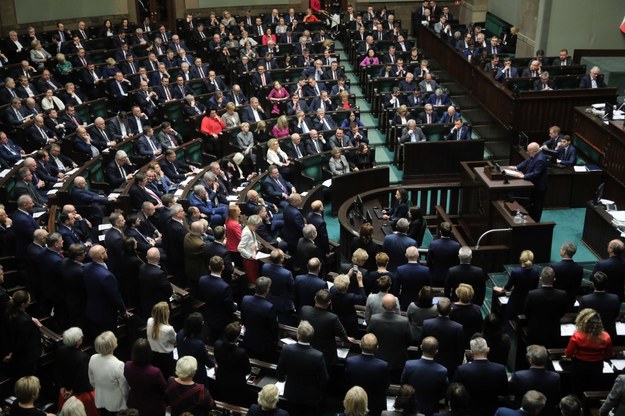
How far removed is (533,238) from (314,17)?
11.8m

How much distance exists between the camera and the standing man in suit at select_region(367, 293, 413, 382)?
6.06 meters

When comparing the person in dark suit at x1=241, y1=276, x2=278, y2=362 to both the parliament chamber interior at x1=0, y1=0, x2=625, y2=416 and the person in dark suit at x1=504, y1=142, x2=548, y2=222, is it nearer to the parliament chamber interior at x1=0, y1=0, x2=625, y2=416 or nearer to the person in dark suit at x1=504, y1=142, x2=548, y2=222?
the parliament chamber interior at x1=0, y1=0, x2=625, y2=416

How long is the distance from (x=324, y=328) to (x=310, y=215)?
2739 mm

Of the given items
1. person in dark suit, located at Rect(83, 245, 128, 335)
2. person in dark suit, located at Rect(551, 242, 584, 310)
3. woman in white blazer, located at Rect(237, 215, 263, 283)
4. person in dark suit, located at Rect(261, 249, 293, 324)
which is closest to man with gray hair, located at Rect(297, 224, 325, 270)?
woman in white blazer, located at Rect(237, 215, 263, 283)

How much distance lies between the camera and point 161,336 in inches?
233

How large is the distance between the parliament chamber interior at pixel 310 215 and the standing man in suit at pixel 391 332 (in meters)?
0.02

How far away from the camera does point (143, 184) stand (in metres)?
9.77

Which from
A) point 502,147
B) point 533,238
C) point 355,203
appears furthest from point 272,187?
point 502,147

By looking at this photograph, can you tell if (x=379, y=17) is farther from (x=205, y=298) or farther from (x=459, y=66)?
(x=205, y=298)

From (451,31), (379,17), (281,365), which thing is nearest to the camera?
(281,365)

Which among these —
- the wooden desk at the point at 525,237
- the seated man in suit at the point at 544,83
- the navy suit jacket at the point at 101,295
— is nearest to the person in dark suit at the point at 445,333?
the navy suit jacket at the point at 101,295

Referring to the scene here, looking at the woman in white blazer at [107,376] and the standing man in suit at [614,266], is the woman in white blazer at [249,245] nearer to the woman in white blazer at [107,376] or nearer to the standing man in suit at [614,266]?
the woman in white blazer at [107,376]

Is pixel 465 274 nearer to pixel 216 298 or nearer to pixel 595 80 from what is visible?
pixel 216 298

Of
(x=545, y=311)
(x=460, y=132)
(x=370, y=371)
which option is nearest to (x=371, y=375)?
(x=370, y=371)
